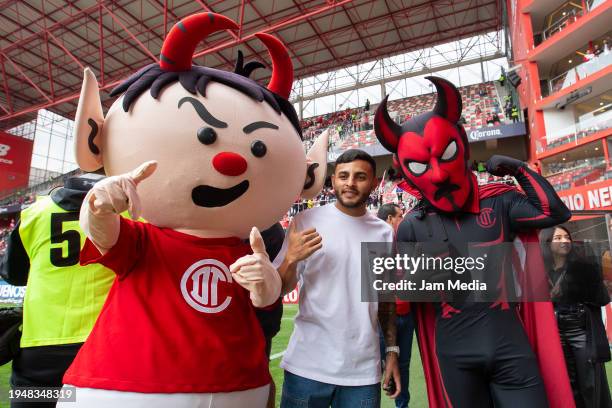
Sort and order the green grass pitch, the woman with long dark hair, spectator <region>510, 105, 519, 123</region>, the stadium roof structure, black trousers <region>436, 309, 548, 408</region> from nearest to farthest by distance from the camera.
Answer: black trousers <region>436, 309, 548, 408</region> → the woman with long dark hair → the green grass pitch → the stadium roof structure → spectator <region>510, 105, 519, 123</region>

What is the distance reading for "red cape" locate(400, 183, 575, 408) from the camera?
1.81 m

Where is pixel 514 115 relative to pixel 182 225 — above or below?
above

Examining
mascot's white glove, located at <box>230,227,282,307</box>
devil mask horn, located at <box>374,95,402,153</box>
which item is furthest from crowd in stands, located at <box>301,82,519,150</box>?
mascot's white glove, located at <box>230,227,282,307</box>

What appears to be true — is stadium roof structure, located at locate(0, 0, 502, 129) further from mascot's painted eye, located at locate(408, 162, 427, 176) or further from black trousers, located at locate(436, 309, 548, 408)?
black trousers, located at locate(436, 309, 548, 408)

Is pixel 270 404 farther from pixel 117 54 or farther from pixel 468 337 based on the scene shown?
pixel 117 54

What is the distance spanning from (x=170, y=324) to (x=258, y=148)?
0.70 meters

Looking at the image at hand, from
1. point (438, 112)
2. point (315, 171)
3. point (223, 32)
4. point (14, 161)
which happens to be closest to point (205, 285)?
point (315, 171)

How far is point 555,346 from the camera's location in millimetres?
1848

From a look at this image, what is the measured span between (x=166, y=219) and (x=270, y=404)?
3.25ft

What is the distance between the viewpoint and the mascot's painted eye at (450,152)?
1.95 m

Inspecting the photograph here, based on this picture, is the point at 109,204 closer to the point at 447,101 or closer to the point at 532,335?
the point at 447,101

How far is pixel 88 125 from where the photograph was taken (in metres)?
1.55

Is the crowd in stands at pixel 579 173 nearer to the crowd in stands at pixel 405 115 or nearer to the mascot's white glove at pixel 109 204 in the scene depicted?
the crowd in stands at pixel 405 115

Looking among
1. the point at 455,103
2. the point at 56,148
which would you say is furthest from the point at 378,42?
the point at 56,148
